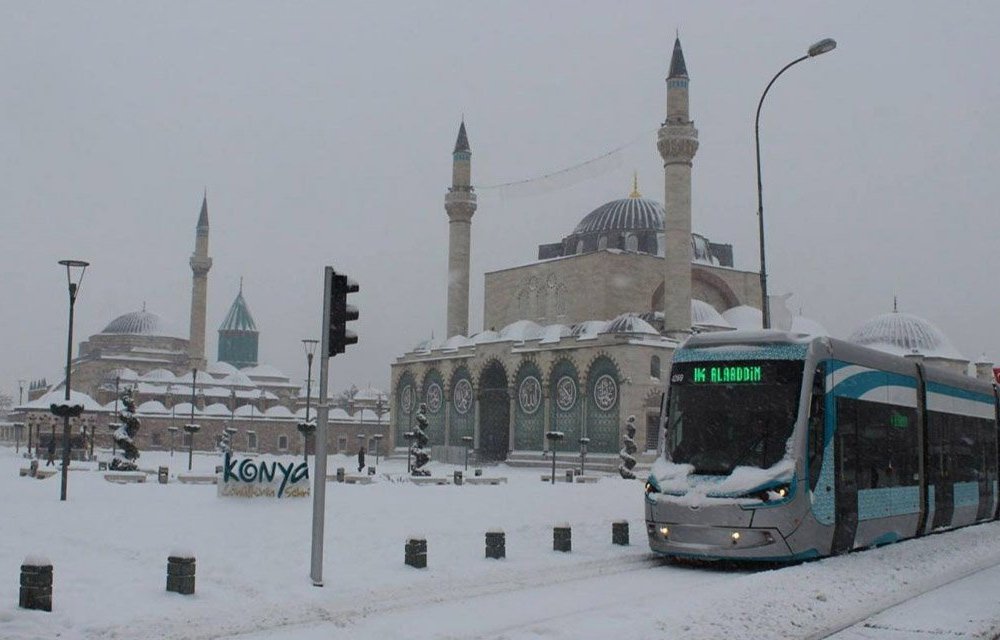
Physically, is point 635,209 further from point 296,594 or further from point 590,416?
point 296,594

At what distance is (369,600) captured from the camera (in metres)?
10.1

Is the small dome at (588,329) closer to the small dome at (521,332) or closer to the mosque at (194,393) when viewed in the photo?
the small dome at (521,332)

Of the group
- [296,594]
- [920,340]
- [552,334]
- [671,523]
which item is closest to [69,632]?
[296,594]

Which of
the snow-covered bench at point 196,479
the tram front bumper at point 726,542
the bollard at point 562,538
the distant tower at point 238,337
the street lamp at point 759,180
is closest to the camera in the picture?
the tram front bumper at point 726,542

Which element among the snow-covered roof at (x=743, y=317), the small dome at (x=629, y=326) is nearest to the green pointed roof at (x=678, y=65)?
the small dome at (x=629, y=326)

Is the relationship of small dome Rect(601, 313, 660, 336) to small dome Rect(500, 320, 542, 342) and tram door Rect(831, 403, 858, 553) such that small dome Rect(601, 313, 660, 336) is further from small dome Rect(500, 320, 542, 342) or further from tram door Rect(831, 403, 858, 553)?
tram door Rect(831, 403, 858, 553)

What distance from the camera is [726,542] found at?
40.1 feet

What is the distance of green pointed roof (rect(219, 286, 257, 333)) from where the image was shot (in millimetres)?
115000

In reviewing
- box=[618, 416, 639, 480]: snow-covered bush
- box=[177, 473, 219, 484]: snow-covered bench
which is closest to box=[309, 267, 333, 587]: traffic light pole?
box=[177, 473, 219, 484]: snow-covered bench

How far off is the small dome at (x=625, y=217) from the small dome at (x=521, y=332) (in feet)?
37.4

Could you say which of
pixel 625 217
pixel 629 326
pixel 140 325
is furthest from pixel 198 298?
pixel 629 326

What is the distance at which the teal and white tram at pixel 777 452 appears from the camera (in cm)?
1222

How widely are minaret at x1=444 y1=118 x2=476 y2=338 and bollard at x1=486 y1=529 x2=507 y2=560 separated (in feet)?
175

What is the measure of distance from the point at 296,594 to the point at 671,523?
4.81m
